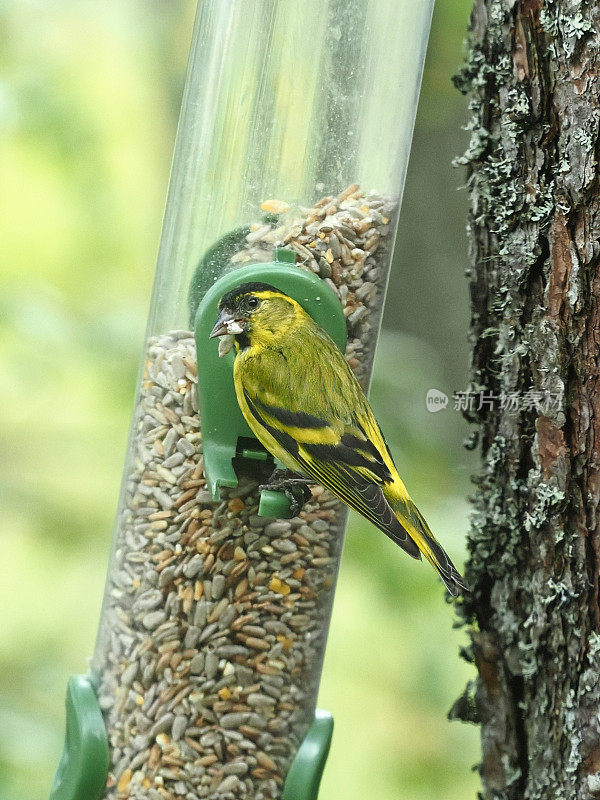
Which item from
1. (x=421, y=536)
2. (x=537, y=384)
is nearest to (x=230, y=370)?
(x=421, y=536)

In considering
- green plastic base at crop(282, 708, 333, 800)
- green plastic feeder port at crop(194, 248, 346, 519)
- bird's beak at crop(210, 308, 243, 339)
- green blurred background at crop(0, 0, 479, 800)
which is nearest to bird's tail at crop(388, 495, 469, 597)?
green plastic feeder port at crop(194, 248, 346, 519)

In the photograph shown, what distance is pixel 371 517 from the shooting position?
1627 mm

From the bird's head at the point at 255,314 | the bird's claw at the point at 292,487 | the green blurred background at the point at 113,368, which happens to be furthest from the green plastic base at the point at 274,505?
the green blurred background at the point at 113,368

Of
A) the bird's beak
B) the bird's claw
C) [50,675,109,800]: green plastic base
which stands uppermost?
the bird's beak

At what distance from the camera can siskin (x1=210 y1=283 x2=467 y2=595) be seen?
65.2 inches

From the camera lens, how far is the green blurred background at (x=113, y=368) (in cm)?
291

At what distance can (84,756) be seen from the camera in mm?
1897

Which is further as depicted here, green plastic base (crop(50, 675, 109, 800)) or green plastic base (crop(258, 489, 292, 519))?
green plastic base (crop(50, 675, 109, 800))

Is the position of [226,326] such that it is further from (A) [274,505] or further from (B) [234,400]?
(A) [274,505]

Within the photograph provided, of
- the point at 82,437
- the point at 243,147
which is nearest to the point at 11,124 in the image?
the point at 82,437

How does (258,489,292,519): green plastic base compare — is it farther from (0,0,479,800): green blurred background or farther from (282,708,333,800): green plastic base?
(0,0,479,800): green blurred background

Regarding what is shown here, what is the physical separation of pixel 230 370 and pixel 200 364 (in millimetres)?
64

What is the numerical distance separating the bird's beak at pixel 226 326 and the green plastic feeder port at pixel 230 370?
0.07 m

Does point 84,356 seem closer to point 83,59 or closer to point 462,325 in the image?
point 83,59
